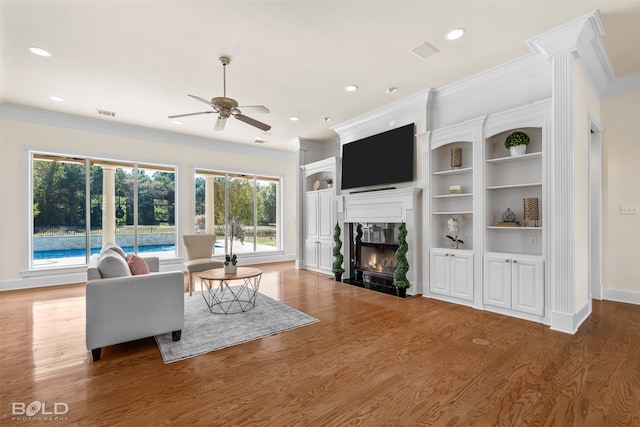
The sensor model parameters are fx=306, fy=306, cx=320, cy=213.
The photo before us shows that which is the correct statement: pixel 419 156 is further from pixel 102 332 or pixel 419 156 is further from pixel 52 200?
pixel 52 200

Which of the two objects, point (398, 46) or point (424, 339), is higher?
point (398, 46)

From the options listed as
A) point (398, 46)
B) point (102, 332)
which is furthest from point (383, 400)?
point (398, 46)

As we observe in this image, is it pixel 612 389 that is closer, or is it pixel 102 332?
pixel 612 389

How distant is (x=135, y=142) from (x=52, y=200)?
6.09 feet

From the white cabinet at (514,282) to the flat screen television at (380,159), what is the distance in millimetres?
1834

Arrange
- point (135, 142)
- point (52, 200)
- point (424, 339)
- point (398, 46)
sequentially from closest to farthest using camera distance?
point (424, 339)
point (398, 46)
point (52, 200)
point (135, 142)

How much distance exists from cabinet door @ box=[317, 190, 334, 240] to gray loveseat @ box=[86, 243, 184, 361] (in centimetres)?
405

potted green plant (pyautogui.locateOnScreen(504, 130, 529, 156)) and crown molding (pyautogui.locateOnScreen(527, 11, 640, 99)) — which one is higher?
crown molding (pyautogui.locateOnScreen(527, 11, 640, 99))

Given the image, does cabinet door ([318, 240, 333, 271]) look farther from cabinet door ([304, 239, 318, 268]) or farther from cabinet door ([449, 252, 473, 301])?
cabinet door ([449, 252, 473, 301])

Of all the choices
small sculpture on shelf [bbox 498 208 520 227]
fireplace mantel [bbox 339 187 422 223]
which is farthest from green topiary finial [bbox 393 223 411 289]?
small sculpture on shelf [bbox 498 208 520 227]

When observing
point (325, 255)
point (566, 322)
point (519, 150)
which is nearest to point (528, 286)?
point (566, 322)

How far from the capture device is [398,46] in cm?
344

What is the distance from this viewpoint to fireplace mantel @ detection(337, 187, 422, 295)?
4.88 m

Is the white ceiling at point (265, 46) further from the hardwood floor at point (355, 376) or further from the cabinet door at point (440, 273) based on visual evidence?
the hardwood floor at point (355, 376)
